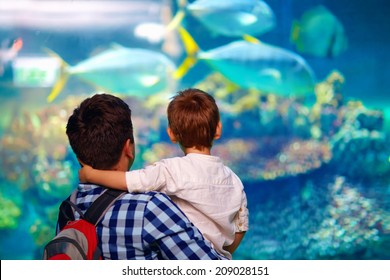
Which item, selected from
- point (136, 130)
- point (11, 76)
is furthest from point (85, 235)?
point (11, 76)

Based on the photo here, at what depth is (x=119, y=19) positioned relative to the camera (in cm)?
514

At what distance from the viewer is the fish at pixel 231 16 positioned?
5086 millimetres

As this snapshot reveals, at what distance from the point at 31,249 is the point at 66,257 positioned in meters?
3.85

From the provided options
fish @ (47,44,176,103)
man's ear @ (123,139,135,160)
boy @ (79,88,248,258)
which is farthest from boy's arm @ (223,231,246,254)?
fish @ (47,44,176,103)

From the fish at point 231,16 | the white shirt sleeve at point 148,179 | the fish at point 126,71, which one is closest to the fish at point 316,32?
the fish at point 231,16

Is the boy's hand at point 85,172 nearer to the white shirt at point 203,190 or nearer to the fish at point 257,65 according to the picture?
the white shirt at point 203,190

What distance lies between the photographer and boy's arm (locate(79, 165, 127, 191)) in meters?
1.68

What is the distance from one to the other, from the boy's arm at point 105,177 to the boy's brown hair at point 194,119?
0.26 meters

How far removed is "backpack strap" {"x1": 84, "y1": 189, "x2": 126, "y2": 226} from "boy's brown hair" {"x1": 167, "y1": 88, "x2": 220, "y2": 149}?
1.05 feet

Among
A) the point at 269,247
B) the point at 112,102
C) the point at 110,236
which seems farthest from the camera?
the point at 269,247

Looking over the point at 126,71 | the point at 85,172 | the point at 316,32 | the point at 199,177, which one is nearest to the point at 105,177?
the point at 85,172

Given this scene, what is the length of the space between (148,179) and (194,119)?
250 mm

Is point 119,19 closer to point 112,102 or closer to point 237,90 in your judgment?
point 237,90

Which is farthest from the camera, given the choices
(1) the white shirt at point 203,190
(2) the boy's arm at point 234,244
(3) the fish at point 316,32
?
(3) the fish at point 316,32
